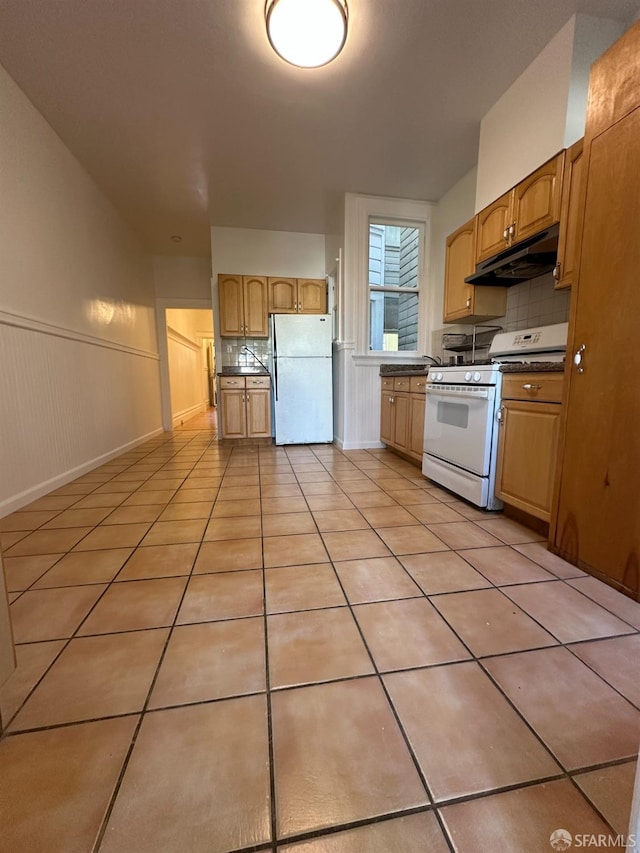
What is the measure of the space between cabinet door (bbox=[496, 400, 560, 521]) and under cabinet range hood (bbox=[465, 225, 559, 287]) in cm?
98

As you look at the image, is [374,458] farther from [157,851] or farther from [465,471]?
[157,851]

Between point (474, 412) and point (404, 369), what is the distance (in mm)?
1340

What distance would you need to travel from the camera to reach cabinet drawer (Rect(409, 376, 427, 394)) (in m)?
2.89

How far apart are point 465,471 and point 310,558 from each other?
1212mm

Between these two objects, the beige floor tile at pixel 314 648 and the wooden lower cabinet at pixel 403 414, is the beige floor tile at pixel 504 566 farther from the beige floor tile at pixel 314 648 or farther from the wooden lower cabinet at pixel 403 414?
the wooden lower cabinet at pixel 403 414

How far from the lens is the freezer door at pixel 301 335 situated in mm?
3920

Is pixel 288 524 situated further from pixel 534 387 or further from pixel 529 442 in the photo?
pixel 534 387

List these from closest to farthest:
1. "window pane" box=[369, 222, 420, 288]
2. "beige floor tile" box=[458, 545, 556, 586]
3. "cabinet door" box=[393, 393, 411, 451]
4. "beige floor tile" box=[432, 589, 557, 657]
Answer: "beige floor tile" box=[432, 589, 557, 657]
"beige floor tile" box=[458, 545, 556, 586]
"cabinet door" box=[393, 393, 411, 451]
"window pane" box=[369, 222, 420, 288]

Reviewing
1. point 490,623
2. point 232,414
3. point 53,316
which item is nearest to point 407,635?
point 490,623

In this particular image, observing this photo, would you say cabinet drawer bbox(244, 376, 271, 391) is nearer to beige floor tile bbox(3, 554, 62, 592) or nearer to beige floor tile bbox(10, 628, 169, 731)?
beige floor tile bbox(3, 554, 62, 592)

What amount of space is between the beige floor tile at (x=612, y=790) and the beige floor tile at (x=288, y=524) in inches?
49.7

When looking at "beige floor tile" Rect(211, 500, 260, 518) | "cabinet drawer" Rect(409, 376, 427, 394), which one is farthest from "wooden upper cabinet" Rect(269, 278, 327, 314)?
"beige floor tile" Rect(211, 500, 260, 518)

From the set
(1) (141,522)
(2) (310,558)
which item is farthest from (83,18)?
(2) (310,558)

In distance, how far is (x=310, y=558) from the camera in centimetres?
155
